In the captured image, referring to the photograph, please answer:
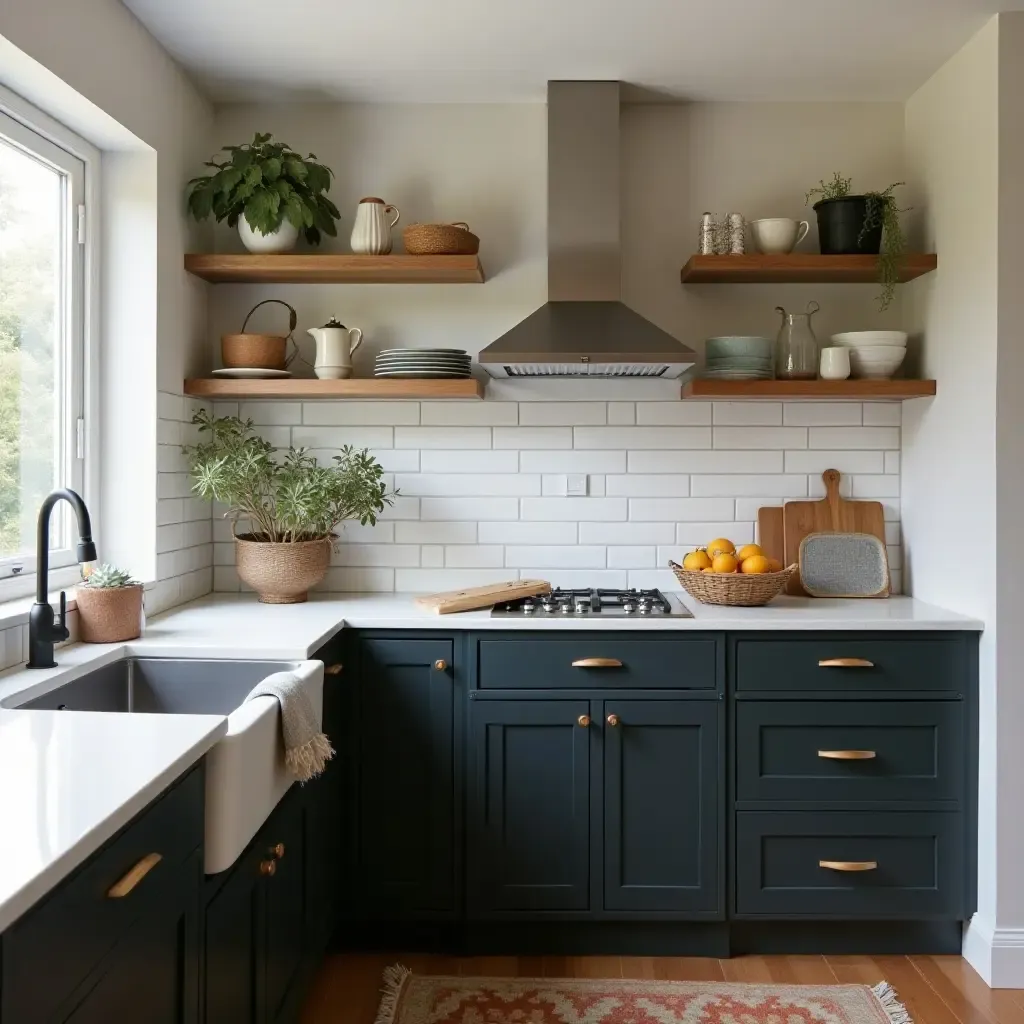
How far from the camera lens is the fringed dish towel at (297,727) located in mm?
2057

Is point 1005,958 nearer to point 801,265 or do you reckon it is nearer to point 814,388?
point 814,388

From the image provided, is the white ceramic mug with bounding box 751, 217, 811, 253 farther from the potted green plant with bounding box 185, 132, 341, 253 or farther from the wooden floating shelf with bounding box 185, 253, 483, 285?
the potted green plant with bounding box 185, 132, 341, 253

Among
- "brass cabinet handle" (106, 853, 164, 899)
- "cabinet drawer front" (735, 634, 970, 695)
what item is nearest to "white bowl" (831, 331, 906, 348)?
"cabinet drawer front" (735, 634, 970, 695)

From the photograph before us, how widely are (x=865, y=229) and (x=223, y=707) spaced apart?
7.65 ft

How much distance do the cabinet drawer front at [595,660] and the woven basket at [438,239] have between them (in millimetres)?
1221

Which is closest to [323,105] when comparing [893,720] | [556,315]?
[556,315]

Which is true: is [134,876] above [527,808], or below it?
above

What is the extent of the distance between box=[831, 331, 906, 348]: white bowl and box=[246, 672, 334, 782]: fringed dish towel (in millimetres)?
2033

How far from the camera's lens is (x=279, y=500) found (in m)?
3.09

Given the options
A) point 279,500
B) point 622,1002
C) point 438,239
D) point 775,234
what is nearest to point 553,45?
point 438,239

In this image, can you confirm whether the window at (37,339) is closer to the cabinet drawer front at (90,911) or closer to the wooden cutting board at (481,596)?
the wooden cutting board at (481,596)

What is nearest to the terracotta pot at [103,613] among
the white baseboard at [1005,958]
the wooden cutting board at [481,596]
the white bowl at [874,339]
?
the wooden cutting board at [481,596]

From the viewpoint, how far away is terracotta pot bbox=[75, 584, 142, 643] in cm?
248

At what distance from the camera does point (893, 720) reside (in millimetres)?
2855
